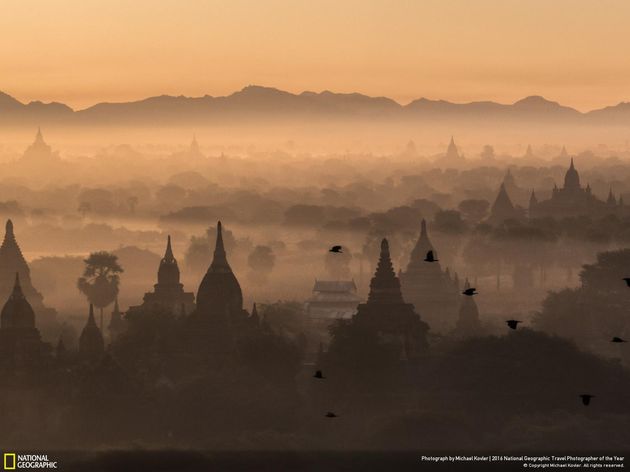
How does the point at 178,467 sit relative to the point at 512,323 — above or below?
below

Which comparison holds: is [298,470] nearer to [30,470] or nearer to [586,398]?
[30,470]

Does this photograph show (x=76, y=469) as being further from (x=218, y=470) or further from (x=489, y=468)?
(x=489, y=468)

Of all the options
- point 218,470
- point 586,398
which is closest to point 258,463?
point 218,470

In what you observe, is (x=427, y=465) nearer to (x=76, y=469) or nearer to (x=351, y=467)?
(x=351, y=467)

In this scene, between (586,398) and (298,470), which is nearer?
(586,398)

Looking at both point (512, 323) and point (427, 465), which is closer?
point (512, 323)

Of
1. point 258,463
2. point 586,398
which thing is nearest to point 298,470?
point 258,463

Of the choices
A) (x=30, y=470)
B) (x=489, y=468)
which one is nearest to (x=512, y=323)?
(x=489, y=468)

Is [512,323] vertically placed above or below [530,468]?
above
